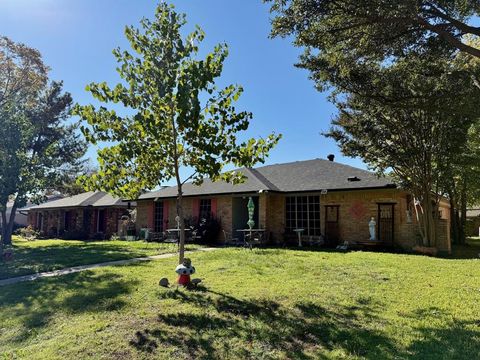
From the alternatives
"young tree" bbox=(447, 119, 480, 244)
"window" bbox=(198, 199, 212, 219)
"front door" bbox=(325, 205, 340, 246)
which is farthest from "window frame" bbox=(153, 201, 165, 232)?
"young tree" bbox=(447, 119, 480, 244)

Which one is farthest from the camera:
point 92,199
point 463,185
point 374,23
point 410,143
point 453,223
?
point 92,199

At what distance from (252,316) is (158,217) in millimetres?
18889

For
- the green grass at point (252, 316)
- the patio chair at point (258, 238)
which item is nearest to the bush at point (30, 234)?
the patio chair at point (258, 238)

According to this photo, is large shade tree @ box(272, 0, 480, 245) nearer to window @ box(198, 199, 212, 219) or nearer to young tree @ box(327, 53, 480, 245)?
young tree @ box(327, 53, 480, 245)

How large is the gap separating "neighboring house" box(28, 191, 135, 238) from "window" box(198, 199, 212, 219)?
28.1 feet

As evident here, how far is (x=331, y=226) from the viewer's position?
17422mm

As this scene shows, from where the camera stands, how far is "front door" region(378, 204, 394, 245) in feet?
52.2

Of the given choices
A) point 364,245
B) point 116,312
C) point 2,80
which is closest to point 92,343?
point 116,312

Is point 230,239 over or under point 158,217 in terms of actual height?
under

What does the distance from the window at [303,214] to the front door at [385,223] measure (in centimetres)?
292

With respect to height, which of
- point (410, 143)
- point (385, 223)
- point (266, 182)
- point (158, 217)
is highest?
point (410, 143)

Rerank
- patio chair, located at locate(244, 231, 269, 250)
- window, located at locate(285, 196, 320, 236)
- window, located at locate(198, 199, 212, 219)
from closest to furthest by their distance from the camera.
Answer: patio chair, located at locate(244, 231, 269, 250) → window, located at locate(285, 196, 320, 236) → window, located at locate(198, 199, 212, 219)

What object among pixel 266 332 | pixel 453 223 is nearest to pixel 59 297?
pixel 266 332

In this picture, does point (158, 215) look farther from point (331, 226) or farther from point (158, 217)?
point (331, 226)
